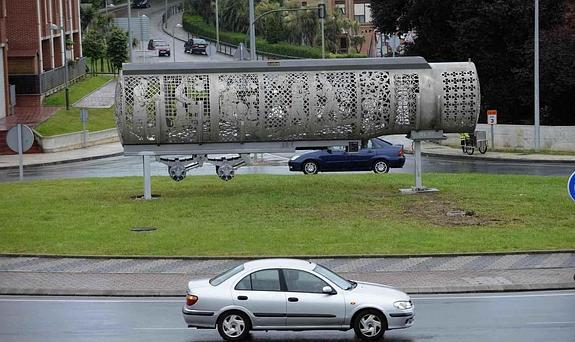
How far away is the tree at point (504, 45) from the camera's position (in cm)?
6356

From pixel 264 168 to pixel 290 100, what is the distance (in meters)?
16.1

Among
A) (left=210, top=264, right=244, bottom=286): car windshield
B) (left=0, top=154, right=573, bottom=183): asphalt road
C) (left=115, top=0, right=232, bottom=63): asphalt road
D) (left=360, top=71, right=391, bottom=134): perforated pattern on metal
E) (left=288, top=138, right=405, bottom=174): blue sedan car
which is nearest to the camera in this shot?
(left=210, top=264, right=244, bottom=286): car windshield

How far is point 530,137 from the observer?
59.6 metres

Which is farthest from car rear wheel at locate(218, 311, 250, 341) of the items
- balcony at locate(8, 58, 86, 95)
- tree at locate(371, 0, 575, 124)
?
balcony at locate(8, 58, 86, 95)

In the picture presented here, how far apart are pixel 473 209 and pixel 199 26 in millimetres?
115639

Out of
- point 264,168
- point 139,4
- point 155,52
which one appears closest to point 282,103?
point 264,168

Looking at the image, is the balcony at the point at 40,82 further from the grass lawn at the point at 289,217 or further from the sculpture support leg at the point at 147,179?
the sculpture support leg at the point at 147,179

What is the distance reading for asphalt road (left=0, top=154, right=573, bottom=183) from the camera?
154 ft

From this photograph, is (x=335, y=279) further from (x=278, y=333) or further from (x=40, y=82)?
(x=40, y=82)

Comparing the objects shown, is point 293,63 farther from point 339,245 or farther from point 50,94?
point 50,94

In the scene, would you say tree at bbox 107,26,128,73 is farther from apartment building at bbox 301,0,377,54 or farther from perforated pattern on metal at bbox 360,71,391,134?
perforated pattern on metal at bbox 360,71,391,134

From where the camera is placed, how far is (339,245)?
88.2ft

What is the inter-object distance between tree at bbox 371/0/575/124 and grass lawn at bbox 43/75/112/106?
2436 cm

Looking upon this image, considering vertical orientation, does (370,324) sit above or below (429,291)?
above
